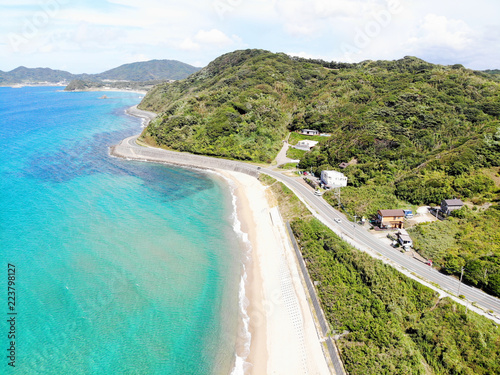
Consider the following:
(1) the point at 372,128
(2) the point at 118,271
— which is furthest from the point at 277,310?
(1) the point at 372,128

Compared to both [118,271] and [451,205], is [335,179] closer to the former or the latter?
[451,205]

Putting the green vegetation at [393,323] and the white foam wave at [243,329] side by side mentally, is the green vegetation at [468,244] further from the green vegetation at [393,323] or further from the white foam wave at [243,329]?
the white foam wave at [243,329]

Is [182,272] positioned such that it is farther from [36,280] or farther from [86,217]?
[86,217]

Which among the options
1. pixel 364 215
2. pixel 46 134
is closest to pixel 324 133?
pixel 364 215

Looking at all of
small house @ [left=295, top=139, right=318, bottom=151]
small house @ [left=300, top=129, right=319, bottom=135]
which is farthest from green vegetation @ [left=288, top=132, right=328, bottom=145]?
small house @ [left=295, top=139, right=318, bottom=151]

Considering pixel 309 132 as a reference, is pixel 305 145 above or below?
below

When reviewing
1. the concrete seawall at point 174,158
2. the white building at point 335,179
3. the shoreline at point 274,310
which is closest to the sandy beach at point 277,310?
the shoreline at point 274,310

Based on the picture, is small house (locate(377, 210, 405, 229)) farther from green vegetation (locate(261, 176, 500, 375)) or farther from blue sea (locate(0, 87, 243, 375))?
blue sea (locate(0, 87, 243, 375))
